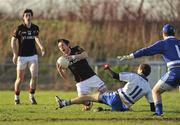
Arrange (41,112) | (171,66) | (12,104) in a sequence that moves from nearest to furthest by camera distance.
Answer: (171,66) < (41,112) < (12,104)

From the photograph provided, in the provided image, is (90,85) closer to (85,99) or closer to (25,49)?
(85,99)

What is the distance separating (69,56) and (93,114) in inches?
59.1

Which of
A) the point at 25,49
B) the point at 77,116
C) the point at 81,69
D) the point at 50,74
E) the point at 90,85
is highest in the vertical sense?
the point at 25,49

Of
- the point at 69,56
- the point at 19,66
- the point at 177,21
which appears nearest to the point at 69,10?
the point at 177,21

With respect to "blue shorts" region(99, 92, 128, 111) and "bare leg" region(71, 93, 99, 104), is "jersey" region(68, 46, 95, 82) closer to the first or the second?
"bare leg" region(71, 93, 99, 104)

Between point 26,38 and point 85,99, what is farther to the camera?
point 26,38

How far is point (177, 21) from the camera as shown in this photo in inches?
1259

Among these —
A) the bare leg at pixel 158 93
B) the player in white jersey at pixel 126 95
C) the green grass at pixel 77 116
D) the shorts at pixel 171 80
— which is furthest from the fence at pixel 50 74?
the shorts at pixel 171 80

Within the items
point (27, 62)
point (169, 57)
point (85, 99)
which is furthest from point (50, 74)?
point (169, 57)

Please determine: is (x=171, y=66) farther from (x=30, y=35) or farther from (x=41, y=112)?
(x=30, y=35)

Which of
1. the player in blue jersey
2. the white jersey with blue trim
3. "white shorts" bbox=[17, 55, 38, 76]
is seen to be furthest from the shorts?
"white shorts" bbox=[17, 55, 38, 76]

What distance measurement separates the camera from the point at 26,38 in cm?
1600

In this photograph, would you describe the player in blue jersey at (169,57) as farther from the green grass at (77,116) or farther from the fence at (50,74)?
the fence at (50,74)

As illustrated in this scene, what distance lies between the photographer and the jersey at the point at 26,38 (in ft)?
52.2
